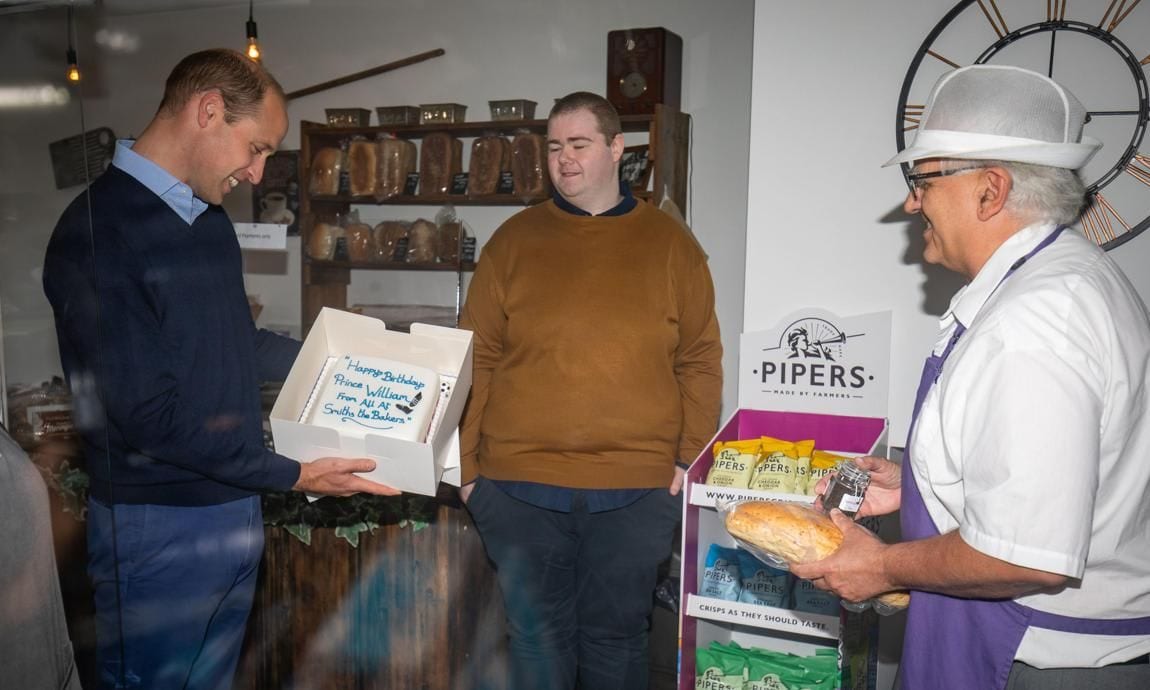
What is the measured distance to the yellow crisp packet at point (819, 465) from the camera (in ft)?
6.88

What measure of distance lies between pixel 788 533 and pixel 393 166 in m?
3.44

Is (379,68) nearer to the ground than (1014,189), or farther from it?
farther from it

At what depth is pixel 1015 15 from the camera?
226 centimetres

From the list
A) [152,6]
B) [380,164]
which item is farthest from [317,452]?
[152,6]

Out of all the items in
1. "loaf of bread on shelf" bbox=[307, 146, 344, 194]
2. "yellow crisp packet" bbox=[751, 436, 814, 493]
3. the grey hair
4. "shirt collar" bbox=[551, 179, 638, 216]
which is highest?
"loaf of bread on shelf" bbox=[307, 146, 344, 194]

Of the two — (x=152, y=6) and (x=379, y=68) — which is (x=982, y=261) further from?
(x=152, y=6)

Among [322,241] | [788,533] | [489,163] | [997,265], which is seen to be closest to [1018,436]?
[997,265]

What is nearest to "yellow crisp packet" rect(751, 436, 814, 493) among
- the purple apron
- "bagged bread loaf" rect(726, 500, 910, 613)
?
"bagged bread loaf" rect(726, 500, 910, 613)

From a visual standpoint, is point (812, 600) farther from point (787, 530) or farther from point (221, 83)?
point (221, 83)

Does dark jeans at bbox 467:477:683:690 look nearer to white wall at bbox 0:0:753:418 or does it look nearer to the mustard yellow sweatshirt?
the mustard yellow sweatshirt

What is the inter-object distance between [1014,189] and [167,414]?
4.81 ft

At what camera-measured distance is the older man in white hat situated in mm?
1123

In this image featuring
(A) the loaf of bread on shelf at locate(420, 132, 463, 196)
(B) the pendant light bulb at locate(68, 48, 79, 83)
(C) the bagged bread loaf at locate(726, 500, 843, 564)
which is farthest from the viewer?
(A) the loaf of bread on shelf at locate(420, 132, 463, 196)

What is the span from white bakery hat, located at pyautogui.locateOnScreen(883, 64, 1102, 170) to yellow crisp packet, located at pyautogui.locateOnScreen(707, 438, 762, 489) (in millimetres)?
959
